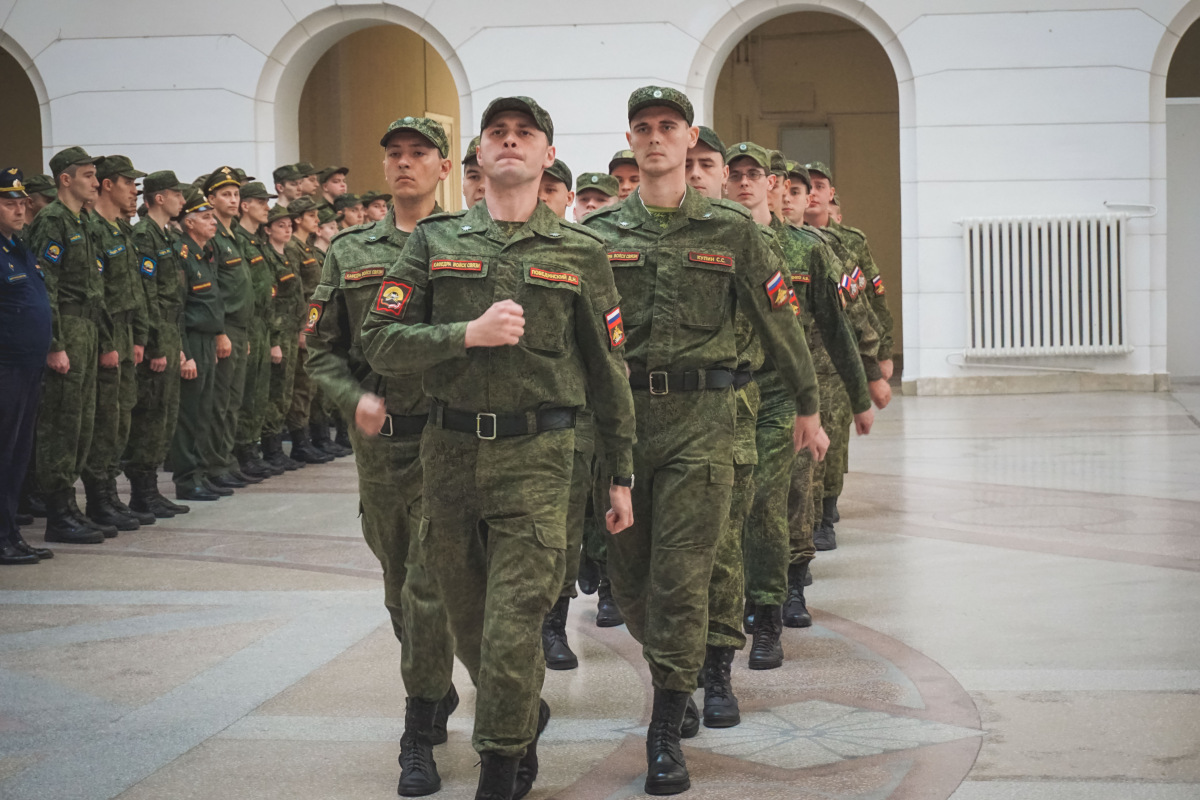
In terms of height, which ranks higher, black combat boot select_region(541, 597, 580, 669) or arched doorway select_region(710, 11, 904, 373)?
arched doorway select_region(710, 11, 904, 373)

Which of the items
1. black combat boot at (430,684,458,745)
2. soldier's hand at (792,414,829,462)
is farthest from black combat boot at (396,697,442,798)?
soldier's hand at (792,414,829,462)

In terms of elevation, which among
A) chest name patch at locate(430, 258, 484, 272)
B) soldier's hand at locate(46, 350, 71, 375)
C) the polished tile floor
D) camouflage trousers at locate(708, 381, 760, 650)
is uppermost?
chest name patch at locate(430, 258, 484, 272)

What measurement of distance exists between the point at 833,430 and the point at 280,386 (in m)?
5.59

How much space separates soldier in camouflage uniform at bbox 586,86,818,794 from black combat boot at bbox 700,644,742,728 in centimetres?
36

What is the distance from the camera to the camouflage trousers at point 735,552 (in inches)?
177

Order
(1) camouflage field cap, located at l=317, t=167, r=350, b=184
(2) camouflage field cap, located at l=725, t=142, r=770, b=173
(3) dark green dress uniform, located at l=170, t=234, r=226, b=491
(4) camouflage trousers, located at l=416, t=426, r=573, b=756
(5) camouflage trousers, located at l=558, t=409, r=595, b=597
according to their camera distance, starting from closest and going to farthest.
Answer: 1. (4) camouflage trousers, located at l=416, t=426, r=573, b=756
2. (5) camouflage trousers, located at l=558, t=409, r=595, b=597
3. (2) camouflage field cap, located at l=725, t=142, r=770, b=173
4. (3) dark green dress uniform, located at l=170, t=234, r=226, b=491
5. (1) camouflage field cap, located at l=317, t=167, r=350, b=184

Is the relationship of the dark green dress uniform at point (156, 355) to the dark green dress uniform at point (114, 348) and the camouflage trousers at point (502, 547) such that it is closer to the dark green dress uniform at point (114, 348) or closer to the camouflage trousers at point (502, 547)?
the dark green dress uniform at point (114, 348)

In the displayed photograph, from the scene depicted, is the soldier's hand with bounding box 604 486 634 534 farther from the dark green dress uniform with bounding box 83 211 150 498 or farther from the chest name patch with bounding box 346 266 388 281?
the dark green dress uniform with bounding box 83 211 150 498

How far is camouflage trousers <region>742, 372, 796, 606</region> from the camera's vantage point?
5.32m

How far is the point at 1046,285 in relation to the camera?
597 inches

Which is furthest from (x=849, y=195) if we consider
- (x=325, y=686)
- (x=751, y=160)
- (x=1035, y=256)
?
(x=325, y=686)

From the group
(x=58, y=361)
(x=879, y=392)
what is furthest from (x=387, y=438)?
(x=58, y=361)

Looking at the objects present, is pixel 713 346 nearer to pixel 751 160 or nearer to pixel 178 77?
pixel 751 160

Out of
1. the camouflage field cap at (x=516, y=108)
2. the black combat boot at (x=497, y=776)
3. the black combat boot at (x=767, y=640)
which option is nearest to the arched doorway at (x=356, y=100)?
A: the black combat boot at (x=767, y=640)
